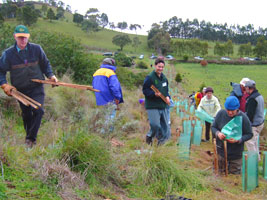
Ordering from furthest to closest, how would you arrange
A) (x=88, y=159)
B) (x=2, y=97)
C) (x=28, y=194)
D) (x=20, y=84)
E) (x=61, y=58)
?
(x=61, y=58) → (x=2, y=97) → (x=20, y=84) → (x=88, y=159) → (x=28, y=194)

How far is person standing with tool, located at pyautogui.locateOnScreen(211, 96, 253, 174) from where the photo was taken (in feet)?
15.9

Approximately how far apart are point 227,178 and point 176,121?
14.2 feet

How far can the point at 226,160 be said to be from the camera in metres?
4.77

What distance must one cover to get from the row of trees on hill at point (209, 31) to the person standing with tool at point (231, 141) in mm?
127195

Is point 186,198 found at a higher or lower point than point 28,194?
lower

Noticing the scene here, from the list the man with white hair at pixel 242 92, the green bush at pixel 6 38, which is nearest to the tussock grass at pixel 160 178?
the man with white hair at pixel 242 92

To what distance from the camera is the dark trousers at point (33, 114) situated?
4.37 m

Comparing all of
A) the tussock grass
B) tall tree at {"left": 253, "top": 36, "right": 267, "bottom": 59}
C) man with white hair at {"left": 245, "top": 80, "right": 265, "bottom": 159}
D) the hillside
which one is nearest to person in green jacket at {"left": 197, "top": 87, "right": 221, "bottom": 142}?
man with white hair at {"left": 245, "top": 80, "right": 265, "bottom": 159}

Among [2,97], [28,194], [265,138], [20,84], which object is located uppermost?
[20,84]

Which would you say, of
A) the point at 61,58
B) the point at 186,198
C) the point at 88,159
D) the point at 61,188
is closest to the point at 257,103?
the point at 186,198

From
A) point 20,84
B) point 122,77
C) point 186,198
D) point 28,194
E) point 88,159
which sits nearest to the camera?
point 28,194

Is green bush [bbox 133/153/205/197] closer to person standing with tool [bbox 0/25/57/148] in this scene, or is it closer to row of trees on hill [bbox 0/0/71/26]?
person standing with tool [bbox 0/25/57/148]

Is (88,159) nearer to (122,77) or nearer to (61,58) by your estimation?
(61,58)

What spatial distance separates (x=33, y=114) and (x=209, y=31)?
430ft
